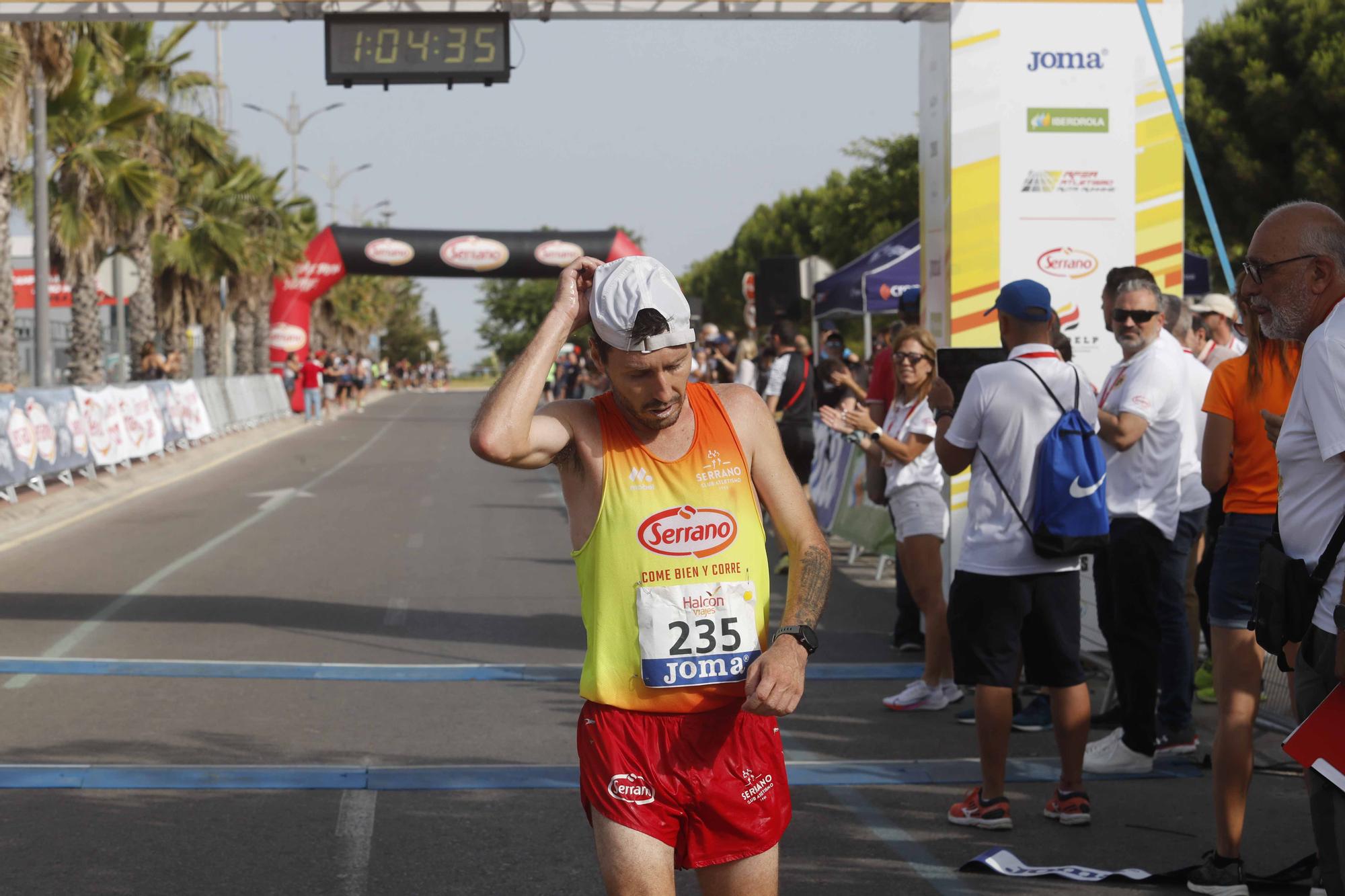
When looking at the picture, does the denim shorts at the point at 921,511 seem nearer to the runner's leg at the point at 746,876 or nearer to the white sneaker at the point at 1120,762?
the white sneaker at the point at 1120,762

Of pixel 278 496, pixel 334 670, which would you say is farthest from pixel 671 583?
pixel 278 496

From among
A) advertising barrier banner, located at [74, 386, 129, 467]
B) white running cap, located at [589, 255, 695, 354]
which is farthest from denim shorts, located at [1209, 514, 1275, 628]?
advertising barrier banner, located at [74, 386, 129, 467]

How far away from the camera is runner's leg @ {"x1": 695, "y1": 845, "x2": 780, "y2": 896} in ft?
11.0

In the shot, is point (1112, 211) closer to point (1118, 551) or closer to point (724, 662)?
point (1118, 551)

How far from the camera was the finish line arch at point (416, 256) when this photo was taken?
4238 cm

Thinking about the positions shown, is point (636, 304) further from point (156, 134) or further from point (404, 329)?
point (404, 329)

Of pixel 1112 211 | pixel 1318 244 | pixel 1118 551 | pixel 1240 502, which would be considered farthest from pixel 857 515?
pixel 1318 244

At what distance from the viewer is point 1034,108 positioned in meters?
10.1

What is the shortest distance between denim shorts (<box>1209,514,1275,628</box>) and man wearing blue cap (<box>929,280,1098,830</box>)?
0.70 m

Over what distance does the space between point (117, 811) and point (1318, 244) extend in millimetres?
4613

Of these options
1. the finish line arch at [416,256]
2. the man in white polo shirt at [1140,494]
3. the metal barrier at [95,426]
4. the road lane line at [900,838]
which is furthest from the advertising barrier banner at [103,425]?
the finish line arch at [416,256]

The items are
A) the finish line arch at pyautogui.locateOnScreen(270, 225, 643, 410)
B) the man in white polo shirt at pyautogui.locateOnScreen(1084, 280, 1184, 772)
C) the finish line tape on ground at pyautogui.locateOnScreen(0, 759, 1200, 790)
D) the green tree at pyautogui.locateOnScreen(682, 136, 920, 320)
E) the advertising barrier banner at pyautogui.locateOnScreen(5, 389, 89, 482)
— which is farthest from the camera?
the green tree at pyautogui.locateOnScreen(682, 136, 920, 320)

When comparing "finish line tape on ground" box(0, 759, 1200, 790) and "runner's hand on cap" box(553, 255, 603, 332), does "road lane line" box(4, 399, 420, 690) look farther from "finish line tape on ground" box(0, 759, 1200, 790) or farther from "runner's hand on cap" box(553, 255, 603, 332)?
"runner's hand on cap" box(553, 255, 603, 332)

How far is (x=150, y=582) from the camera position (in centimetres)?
1254
